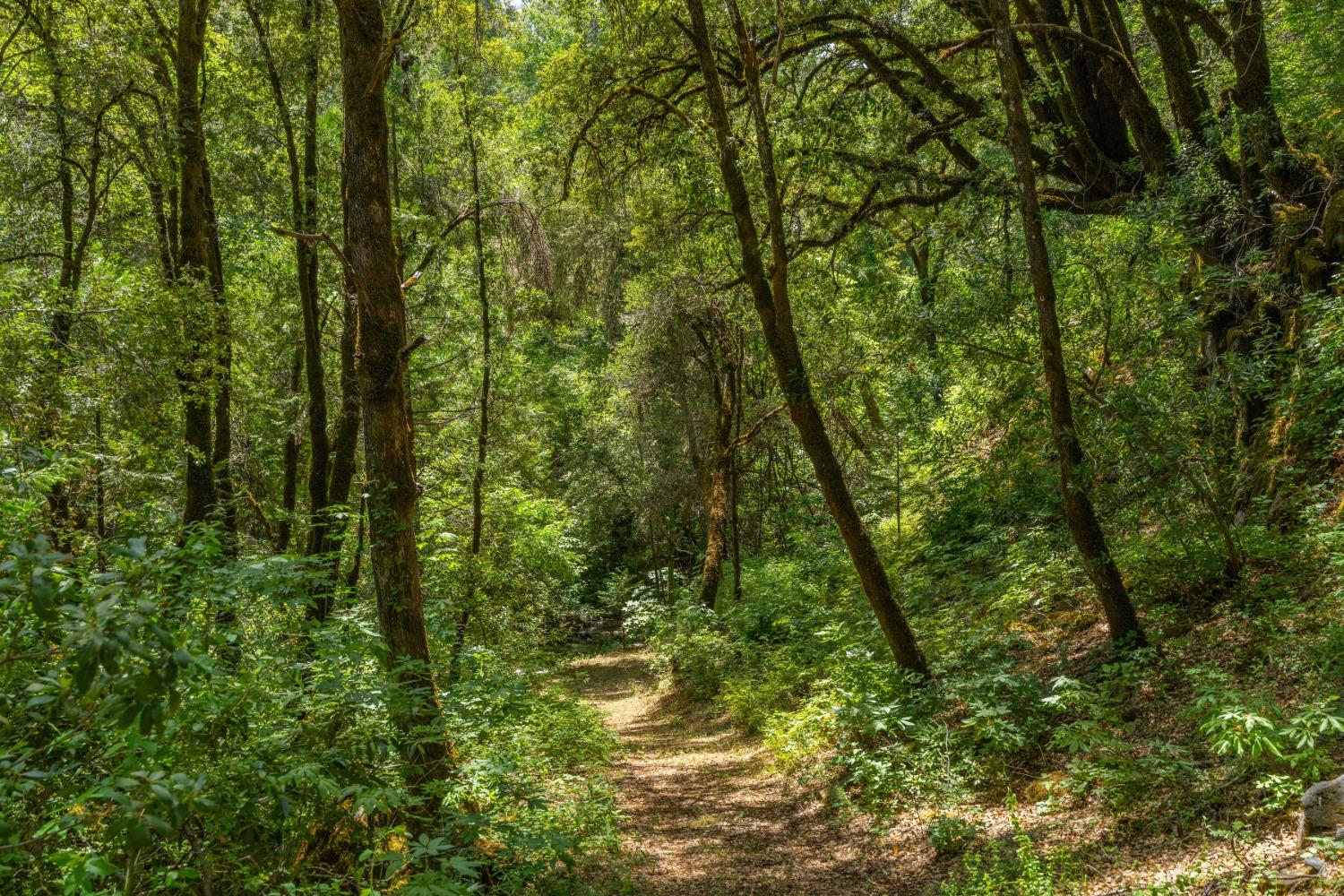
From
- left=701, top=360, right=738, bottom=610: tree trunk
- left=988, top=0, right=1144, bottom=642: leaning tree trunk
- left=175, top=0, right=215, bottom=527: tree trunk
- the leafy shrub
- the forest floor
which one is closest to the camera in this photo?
the forest floor

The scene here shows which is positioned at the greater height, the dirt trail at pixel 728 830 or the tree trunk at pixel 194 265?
the tree trunk at pixel 194 265

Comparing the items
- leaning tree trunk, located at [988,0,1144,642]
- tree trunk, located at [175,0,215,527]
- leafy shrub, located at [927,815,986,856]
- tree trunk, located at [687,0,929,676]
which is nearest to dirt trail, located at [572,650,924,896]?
leafy shrub, located at [927,815,986,856]

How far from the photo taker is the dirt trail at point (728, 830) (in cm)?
587

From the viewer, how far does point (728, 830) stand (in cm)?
731

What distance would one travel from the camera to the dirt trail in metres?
5.87

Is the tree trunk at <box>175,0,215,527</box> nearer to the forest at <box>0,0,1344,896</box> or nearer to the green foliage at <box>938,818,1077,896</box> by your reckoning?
the forest at <box>0,0,1344,896</box>

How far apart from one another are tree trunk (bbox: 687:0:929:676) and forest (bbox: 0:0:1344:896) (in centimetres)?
7

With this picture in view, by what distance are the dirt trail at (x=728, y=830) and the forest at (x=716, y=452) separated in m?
0.07

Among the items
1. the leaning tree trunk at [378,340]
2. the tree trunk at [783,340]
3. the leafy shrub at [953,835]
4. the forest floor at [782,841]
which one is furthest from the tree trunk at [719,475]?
the leaning tree trunk at [378,340]

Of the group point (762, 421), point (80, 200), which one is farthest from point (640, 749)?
point (80, 200)

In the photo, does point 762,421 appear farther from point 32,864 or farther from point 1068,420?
point 32,864

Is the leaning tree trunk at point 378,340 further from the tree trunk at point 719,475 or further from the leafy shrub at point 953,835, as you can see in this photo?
the tree trunk at point 719,475

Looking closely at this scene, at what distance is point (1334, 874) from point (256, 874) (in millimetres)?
4641

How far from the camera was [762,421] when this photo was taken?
43.1ft
